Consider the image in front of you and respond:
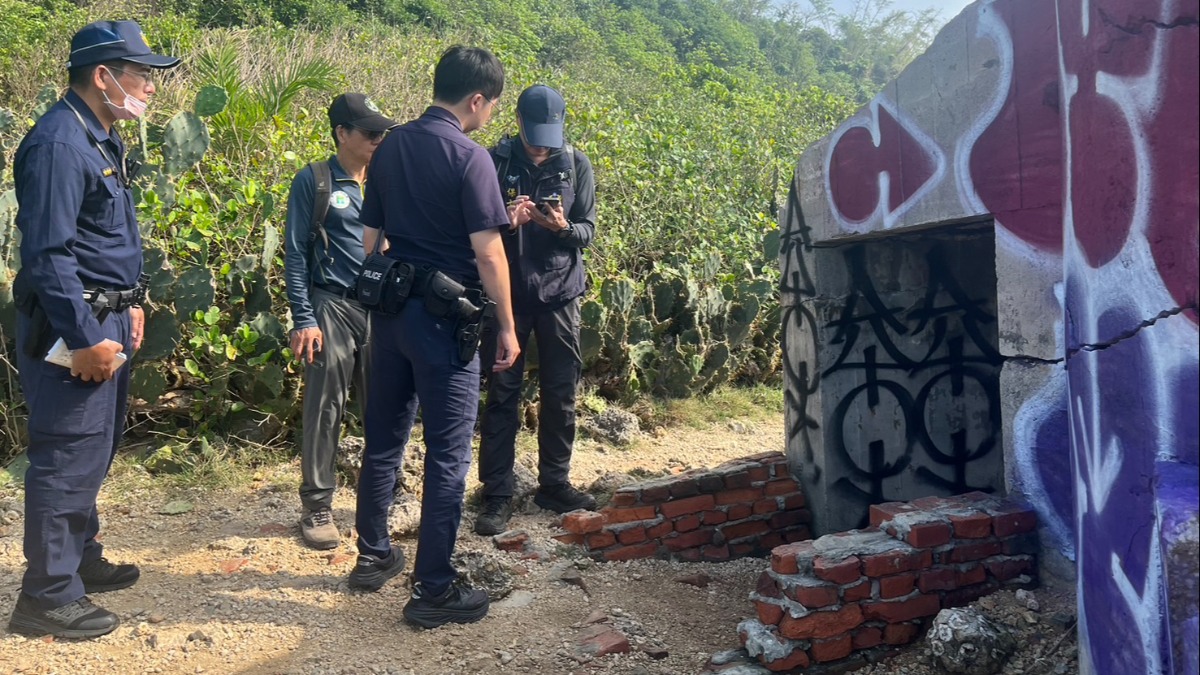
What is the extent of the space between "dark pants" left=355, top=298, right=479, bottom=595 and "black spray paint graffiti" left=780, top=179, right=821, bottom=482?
169cm

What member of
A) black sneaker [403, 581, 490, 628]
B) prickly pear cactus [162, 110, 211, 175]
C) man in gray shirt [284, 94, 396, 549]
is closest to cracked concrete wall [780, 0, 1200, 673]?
black sneaker [403, 581, 490, 628]

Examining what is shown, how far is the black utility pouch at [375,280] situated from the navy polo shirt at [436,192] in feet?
0.25

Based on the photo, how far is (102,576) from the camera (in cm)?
330

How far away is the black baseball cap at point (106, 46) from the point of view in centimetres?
285

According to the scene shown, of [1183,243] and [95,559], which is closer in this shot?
[1183,243]

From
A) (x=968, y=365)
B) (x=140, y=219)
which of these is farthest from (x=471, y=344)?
(x=140, y=219)

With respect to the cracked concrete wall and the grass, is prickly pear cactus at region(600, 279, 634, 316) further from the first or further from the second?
the cracked concrete wall

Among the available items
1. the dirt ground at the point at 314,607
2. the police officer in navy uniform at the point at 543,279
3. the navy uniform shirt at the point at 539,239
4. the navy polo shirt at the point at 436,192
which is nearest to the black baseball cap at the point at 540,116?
the police officer in navy uniform at the point at 543,279

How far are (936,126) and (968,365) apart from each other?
48.0 inches

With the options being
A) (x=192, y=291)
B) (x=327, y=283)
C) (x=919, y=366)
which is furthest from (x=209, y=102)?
(x=919, y=366)

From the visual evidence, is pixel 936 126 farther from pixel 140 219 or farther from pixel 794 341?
pixel 140 219

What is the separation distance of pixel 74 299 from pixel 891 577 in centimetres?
268

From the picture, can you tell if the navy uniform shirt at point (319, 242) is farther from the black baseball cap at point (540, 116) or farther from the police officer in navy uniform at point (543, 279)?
the black baseball cap at point (540, 116)

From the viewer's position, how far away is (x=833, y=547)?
312 cm
